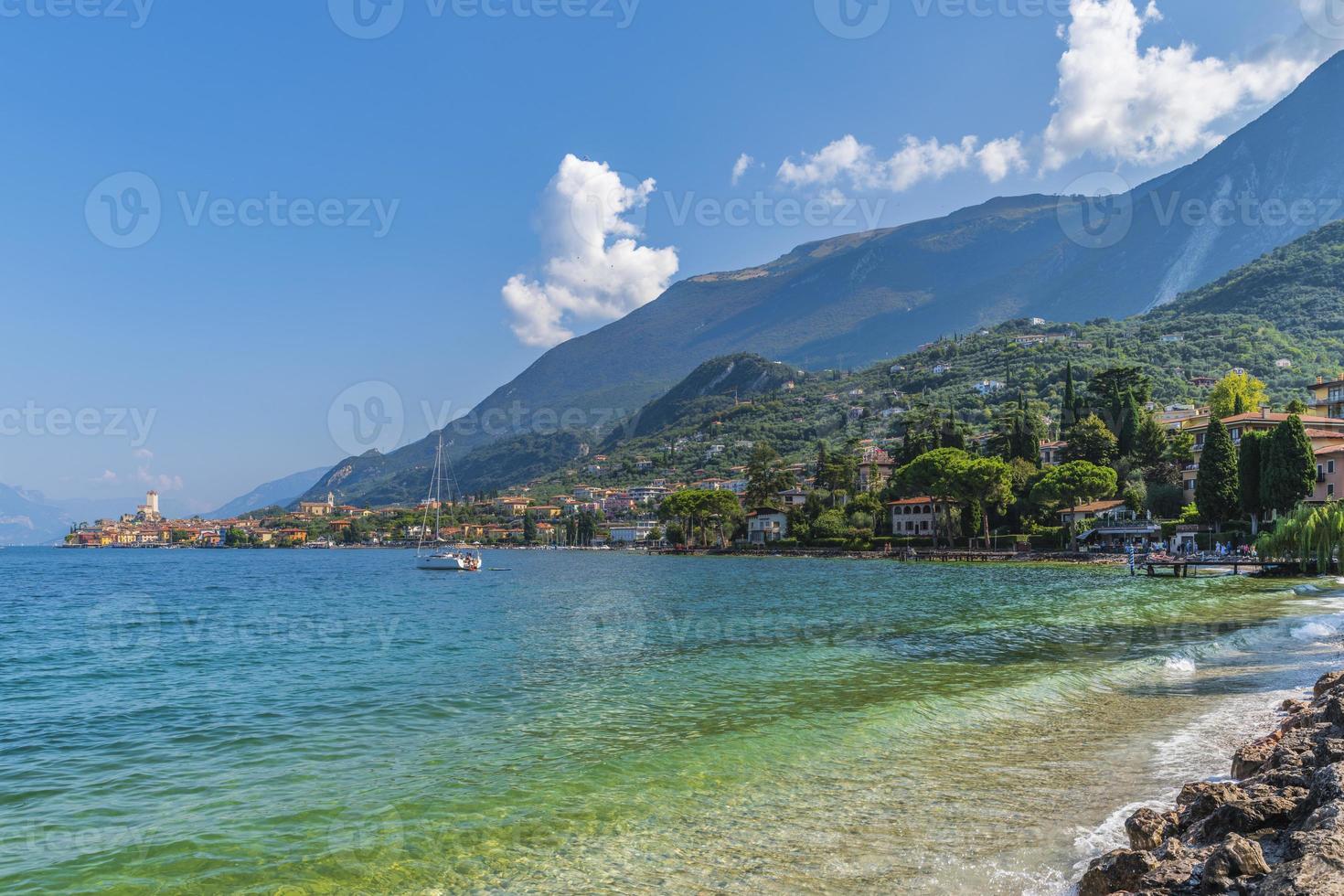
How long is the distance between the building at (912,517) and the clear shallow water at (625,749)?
73778 millimetres

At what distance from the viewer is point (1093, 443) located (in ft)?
277

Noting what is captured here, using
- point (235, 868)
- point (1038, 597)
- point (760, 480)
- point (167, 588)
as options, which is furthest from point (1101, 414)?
point (235, 868)

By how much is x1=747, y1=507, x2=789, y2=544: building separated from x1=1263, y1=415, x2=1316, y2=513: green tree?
73133 mm

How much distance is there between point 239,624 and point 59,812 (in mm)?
27121

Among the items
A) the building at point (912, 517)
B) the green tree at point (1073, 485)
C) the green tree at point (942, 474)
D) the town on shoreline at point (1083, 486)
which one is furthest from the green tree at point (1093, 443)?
the building at point (912, 517)

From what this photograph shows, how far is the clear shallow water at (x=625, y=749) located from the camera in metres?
8.23

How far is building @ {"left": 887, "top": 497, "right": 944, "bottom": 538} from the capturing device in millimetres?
102625

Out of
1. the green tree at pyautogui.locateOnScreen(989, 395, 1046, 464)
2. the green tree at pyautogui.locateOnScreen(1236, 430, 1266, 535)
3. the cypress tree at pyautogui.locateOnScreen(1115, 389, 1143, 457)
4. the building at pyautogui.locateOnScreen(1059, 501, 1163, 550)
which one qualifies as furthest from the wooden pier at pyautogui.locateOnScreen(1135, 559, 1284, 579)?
the green tree at pyautogui.locateOnScreen(989, 395, 1046, 464)

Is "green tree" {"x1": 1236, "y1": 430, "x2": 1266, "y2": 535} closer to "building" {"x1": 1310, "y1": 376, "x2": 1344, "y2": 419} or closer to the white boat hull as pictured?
"building" {"x1": 1310, "y1": 376, "x2": 1344, "y2": 419}

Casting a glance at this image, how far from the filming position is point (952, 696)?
16.0m

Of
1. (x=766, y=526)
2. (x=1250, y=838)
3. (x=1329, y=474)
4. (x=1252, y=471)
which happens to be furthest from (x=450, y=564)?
(x=1250, y=838)

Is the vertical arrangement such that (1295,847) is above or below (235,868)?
above

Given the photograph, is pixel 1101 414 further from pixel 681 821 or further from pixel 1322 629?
pixel 681 821

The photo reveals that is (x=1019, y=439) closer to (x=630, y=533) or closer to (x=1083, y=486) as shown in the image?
(x=1083, y=486)
